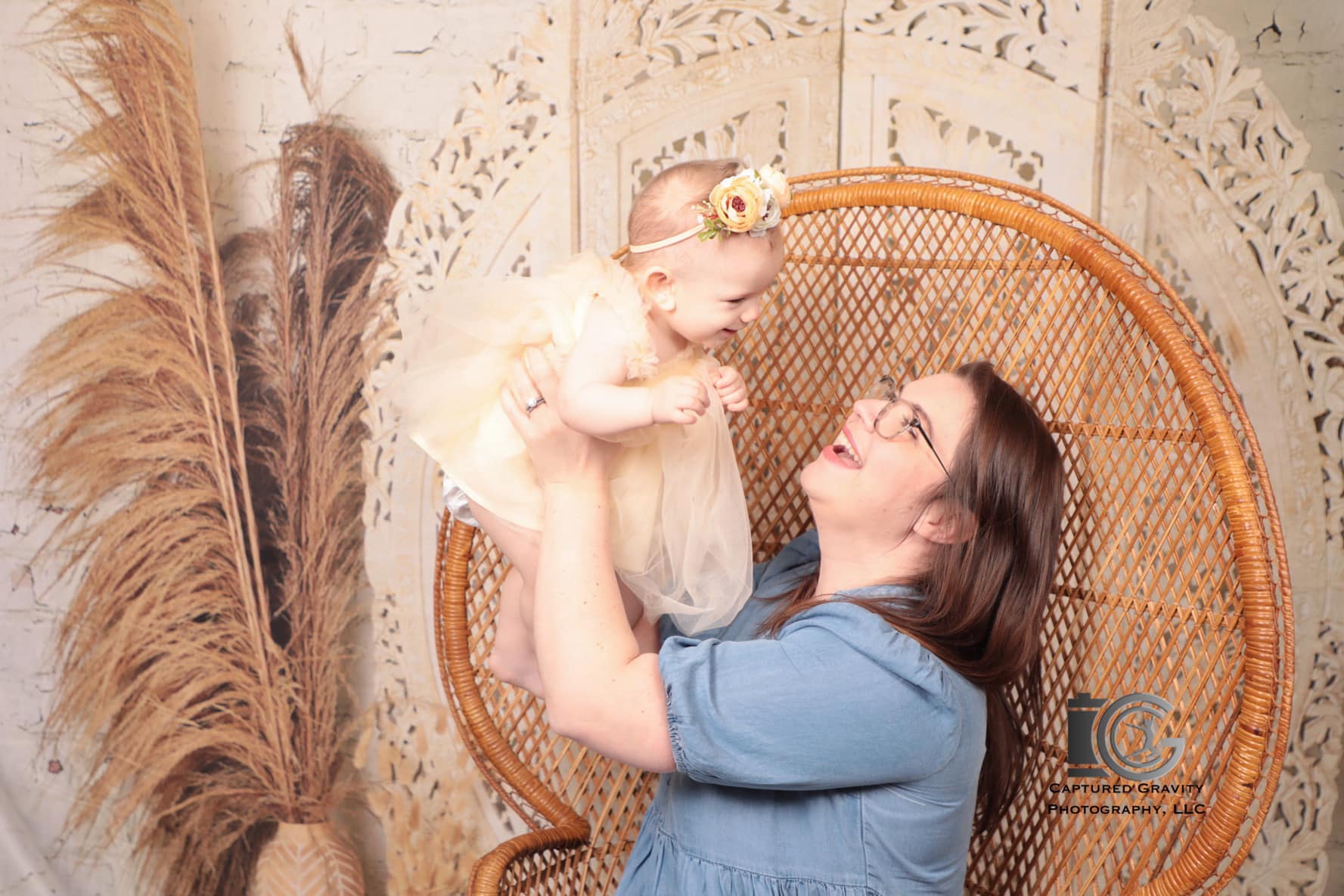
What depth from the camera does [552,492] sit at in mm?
1235

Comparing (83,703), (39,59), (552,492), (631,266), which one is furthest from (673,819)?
(39,59)

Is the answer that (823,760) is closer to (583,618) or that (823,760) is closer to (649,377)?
(583,618)

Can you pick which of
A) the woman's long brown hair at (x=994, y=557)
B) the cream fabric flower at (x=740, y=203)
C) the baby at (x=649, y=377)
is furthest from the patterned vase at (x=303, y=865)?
the cream fabric flower at (x=740, y=203)

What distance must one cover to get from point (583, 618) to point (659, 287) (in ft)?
1.27

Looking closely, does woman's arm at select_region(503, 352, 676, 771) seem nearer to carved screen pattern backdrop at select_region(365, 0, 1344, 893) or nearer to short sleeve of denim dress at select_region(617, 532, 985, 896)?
short sleeve of denim dress at select_region(617, 532, 985, 896)

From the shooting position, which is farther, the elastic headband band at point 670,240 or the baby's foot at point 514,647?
the baby's foot at point 514,647

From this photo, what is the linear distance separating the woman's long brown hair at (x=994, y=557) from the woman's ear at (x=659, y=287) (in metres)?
0.38

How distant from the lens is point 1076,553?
5.32 ft

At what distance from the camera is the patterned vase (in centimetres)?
217

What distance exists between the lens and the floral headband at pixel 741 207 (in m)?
1.19

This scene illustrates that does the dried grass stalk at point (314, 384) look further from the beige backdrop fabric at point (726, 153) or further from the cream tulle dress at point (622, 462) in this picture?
the cream tulle dress at point (622, 462)

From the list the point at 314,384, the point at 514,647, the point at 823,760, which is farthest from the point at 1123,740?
the point at 314,384

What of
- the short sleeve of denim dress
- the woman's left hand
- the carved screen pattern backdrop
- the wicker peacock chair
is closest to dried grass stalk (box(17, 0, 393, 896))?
the carved screen pattern backdrop

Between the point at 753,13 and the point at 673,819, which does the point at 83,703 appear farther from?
the point at 753,13
